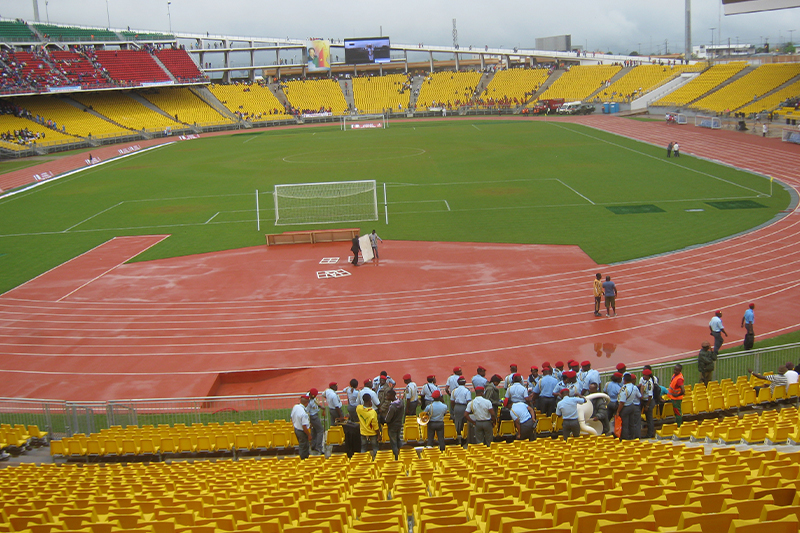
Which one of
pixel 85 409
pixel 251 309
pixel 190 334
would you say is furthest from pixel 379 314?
pixel 85 409

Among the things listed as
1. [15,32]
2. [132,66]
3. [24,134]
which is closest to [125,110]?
[132,66]

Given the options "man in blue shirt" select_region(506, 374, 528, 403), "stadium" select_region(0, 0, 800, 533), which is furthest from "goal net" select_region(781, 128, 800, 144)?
"man in blue shirt" select_region(506, 374, 528, 403)

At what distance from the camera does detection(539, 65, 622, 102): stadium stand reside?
9244 centimetres

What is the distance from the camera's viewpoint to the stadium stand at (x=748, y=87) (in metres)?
67.2

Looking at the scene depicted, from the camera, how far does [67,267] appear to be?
28062 mm

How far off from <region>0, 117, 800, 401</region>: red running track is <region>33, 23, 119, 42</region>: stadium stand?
7318cm

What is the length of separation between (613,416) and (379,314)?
10.5 m

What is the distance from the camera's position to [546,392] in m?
12.1

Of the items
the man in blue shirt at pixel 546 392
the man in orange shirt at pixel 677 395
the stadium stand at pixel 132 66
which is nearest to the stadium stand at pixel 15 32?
the stadium stand at pixel 132 66

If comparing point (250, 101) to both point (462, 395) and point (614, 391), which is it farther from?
point (614, 391)

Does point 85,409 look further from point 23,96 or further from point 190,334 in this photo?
point 23,96

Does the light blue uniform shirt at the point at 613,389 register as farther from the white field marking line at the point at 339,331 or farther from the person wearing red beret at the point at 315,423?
the white field marking line at the point at 339,331

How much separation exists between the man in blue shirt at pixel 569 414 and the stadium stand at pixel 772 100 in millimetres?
62134

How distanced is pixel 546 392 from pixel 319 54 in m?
101
